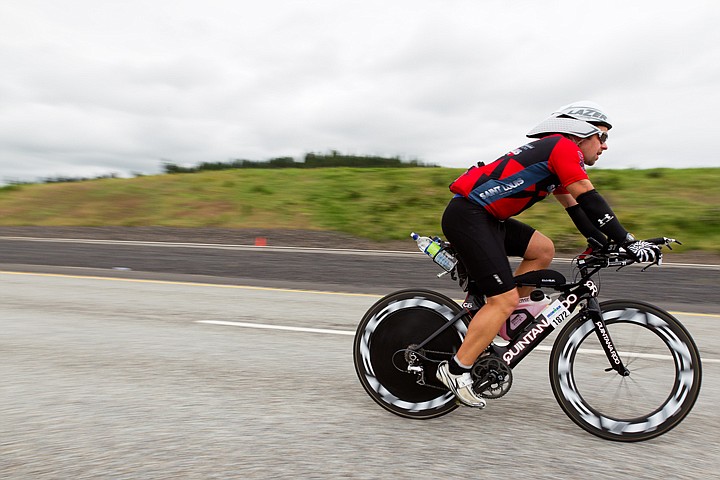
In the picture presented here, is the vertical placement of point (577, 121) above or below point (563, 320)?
above

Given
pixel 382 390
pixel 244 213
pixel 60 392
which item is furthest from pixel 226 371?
pixel 244 213

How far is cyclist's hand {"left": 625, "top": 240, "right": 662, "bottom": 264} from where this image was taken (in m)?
3.05

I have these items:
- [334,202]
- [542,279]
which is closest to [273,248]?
[334,202]

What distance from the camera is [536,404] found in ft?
12.7

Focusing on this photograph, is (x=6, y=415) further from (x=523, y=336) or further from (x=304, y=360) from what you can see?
(x=523, y=336)

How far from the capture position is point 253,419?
350 cm

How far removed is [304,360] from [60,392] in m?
1.85

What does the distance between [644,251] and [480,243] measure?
86cm

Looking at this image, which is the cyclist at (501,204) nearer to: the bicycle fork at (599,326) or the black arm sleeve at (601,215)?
the black arm sleeve at (601,215)

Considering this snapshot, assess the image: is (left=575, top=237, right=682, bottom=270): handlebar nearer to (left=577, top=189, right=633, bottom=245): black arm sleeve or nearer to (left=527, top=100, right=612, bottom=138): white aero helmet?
(left=577, top=189, right=633, bottom=245): black arm sleeve

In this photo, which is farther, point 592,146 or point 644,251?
point 592,146

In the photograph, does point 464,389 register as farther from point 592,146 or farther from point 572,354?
point 592,146

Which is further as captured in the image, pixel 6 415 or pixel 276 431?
pixel 6 415

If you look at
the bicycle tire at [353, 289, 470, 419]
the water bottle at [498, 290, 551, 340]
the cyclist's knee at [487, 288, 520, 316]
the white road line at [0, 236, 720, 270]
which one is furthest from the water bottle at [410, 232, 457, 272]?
the white road line at [0, 236, 720, 270]
